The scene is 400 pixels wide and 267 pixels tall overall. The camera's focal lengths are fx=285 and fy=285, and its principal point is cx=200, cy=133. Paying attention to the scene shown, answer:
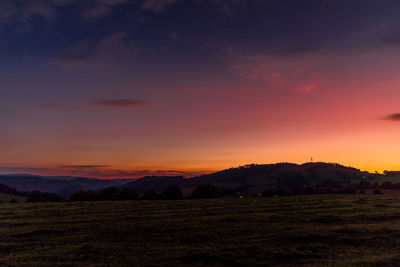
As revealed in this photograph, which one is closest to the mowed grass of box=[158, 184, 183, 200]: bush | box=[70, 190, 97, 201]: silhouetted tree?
box=[70, 190, 97, 201]: silhouetted tree

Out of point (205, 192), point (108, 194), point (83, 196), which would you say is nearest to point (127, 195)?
point (108, 194)

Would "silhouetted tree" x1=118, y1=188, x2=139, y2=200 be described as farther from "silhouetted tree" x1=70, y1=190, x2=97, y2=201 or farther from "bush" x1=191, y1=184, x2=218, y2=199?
"bush" x1=191, y1=184, x2=218, y2=199

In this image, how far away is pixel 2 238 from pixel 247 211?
76.2ft

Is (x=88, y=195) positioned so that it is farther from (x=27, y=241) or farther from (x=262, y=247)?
(x=262, y=247)

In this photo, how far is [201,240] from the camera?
20062 millimetres

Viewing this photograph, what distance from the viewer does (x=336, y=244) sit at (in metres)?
19.5

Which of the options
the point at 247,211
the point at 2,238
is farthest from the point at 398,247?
the point at 2,238

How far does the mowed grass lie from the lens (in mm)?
16203

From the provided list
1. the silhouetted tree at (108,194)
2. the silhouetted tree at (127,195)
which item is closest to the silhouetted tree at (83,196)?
the silhouetted tree at (108,194)

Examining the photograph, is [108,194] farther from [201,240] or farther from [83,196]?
[201,240]

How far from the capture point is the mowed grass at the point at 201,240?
1620 centimetres

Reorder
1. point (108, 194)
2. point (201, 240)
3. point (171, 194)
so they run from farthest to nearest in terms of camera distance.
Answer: point (171, 194), point (108, 194), point (201, 240)

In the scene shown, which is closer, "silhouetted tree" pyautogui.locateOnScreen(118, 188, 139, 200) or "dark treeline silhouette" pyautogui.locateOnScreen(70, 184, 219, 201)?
"dark treeline silhouette" pyautogui.locateOnScreen(70, 184, 219, 201)

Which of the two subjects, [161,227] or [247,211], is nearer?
[161,227]
